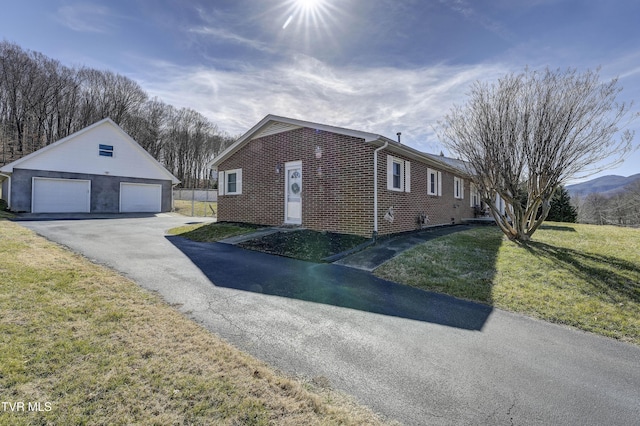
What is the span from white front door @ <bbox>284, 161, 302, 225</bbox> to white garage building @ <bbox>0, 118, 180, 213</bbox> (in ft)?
54.4

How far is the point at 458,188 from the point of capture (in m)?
16.7

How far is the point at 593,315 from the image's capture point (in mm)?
4301

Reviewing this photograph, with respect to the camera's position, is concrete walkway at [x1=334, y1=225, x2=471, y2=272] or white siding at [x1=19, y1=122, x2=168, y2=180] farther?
white siding at [x1=19, y1=122, x2=168, y2=180]

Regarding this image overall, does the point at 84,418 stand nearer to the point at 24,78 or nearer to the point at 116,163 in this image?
the point at 116,163

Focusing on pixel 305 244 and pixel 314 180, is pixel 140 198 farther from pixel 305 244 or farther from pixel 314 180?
pixel 305 244

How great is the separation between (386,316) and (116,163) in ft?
78.6

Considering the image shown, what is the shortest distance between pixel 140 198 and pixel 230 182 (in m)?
13.0

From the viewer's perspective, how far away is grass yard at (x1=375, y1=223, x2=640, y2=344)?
14.3 ft

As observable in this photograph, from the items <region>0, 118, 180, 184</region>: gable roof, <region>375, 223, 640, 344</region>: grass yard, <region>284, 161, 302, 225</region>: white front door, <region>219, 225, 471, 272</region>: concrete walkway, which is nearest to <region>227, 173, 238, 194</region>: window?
<region>284, 161, 302, 225</region>: white front door

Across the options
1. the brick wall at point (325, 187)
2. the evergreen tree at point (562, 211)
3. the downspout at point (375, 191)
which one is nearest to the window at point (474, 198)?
the brick wall at point (325, 187)

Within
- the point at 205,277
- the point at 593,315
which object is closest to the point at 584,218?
the point at 593,315

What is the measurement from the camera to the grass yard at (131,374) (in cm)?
204

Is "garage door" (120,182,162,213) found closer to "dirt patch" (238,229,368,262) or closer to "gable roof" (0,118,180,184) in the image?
"gable roof" (0,118,180,184)

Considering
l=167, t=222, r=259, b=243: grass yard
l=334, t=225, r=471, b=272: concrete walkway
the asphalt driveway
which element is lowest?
the asphalt driveway
